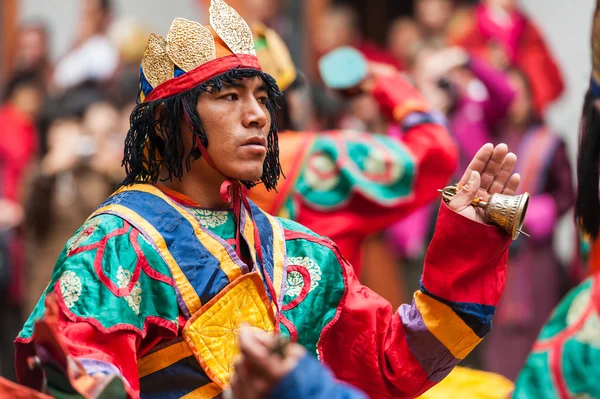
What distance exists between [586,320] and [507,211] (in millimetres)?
350

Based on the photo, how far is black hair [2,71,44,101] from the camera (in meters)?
9.99

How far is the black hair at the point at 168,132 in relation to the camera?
3.35 metres

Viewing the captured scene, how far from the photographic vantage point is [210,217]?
3439mm

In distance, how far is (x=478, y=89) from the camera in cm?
789

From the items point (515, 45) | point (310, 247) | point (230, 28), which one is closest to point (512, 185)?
point (310, 247)

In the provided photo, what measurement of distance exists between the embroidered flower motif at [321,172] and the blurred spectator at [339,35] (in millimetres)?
4775

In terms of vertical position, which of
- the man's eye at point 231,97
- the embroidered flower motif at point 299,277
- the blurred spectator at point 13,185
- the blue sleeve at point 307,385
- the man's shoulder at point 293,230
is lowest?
the blurred spectator at point 13,185

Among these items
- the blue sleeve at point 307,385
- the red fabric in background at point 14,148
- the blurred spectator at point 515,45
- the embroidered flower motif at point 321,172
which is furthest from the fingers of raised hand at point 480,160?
the red fabric in background at point 14,148

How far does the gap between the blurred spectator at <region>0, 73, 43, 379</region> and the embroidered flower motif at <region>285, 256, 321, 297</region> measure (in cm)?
490

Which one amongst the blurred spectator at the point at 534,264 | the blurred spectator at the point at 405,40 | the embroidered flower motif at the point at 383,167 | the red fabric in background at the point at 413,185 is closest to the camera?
the red fabric in background at the point at 413,185

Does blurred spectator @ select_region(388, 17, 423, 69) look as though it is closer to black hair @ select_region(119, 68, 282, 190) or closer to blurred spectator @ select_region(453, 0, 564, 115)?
blurred spectator @ select_region(453, 0, 564, 115)

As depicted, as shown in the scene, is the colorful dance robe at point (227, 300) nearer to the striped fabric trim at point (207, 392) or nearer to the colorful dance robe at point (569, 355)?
the striped fabric trim at point (207, 392)

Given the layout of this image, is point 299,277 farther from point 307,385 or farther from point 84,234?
point 307,385

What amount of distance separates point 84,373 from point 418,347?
1030mm
